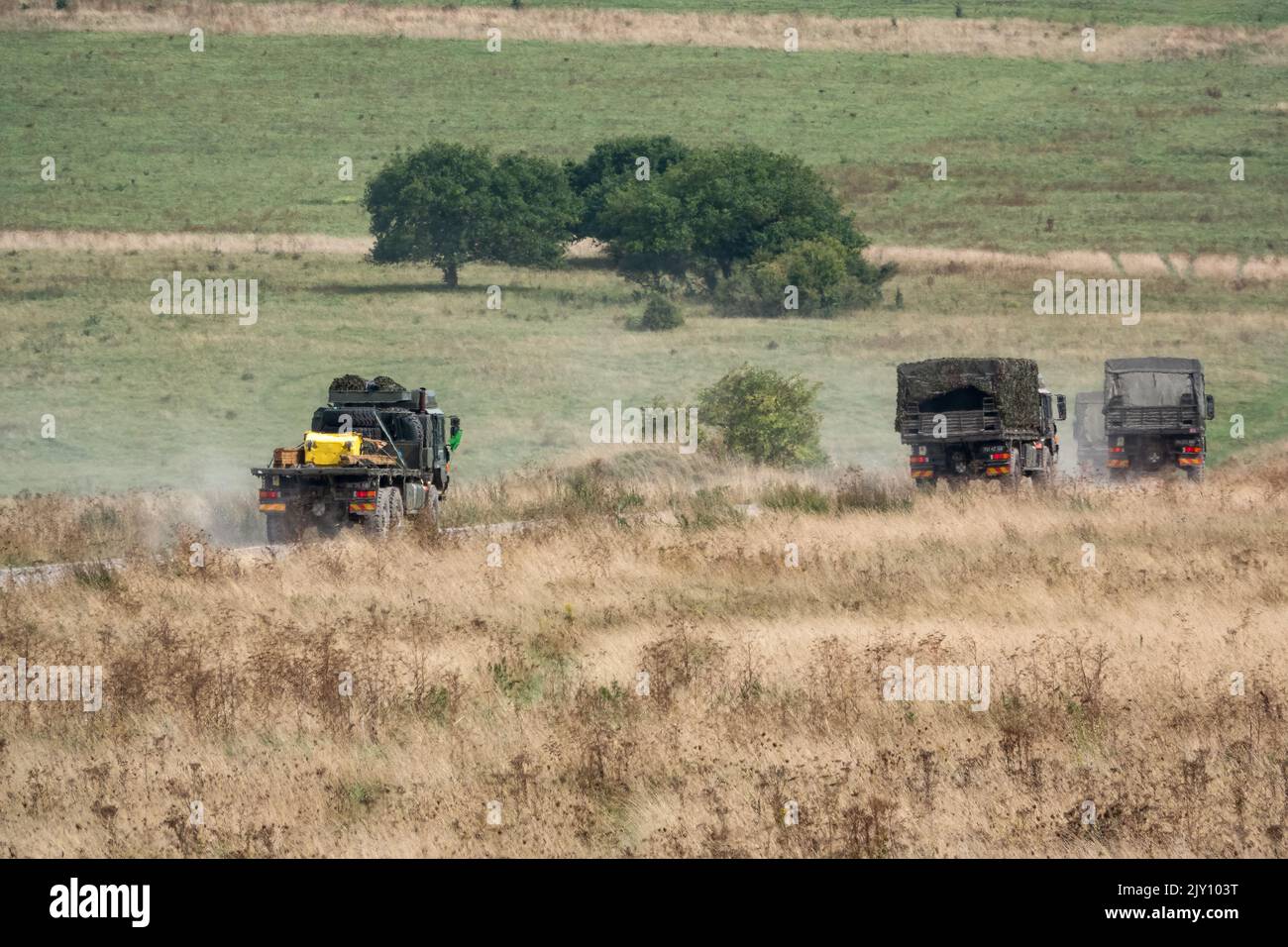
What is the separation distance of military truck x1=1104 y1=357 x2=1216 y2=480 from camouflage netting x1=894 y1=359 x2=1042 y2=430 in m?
4.51

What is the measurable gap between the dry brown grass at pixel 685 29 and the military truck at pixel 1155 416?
85.6 m

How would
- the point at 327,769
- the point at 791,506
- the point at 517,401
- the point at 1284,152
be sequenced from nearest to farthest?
1. the point at 327,769
2. the point at 791,506
3. the point at 517,401
4. the point at 1284,152

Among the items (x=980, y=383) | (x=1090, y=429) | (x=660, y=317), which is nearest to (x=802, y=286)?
(x=660, y=317)

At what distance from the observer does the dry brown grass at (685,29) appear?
121 meters

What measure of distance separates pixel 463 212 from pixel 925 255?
2194cm

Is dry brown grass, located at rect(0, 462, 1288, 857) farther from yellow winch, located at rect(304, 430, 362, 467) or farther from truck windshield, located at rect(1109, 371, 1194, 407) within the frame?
truck windshield, located at rect(1109, 371, 1194, 407)

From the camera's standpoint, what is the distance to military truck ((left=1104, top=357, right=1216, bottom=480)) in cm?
3894

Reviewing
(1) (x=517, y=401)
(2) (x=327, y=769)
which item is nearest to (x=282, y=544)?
(2) (x=327, y=769)

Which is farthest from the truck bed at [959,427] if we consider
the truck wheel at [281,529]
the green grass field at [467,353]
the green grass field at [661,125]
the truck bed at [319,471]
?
the green grass field at [661,125]

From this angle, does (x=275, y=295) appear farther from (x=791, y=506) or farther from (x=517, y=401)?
(x=791, y=506)

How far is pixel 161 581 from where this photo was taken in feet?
65.0

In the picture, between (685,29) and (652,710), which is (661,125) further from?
(652,710)

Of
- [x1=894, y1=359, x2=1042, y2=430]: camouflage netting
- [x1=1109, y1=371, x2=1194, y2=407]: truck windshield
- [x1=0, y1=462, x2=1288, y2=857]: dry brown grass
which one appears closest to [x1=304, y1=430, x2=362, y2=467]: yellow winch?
[x1=0, y1=462, x2=1288, y2=857]: dry brown grass
